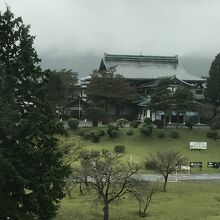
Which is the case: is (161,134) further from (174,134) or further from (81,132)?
(81,132)

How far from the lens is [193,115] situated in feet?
220

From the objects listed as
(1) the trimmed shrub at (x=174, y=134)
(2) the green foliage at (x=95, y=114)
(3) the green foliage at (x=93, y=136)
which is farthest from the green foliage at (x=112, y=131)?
(2) the green foliage at (x=95, y=114)

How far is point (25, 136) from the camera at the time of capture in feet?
58.9

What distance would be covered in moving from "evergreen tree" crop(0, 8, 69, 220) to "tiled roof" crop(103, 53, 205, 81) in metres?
60.7

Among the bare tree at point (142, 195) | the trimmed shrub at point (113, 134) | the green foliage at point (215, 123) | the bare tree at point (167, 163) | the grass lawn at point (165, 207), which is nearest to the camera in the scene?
the bare tree at point (142, 195)

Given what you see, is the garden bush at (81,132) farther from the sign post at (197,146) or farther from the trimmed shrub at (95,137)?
the sign post at (197,146)

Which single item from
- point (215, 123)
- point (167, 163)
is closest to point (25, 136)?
point (167, 163)

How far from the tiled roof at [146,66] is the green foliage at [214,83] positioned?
16.4m

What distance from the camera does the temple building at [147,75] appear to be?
71625 mm

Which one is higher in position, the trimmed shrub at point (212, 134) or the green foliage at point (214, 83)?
the green foliage at point (214, 83)

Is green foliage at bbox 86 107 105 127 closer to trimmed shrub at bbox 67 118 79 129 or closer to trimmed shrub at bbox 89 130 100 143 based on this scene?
trimmed shrub at bbox 67 118 79 129

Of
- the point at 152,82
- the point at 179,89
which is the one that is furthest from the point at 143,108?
the point at 179,89

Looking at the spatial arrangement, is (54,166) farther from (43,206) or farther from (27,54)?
(27,54)

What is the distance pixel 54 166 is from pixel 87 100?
51358 millimetres
